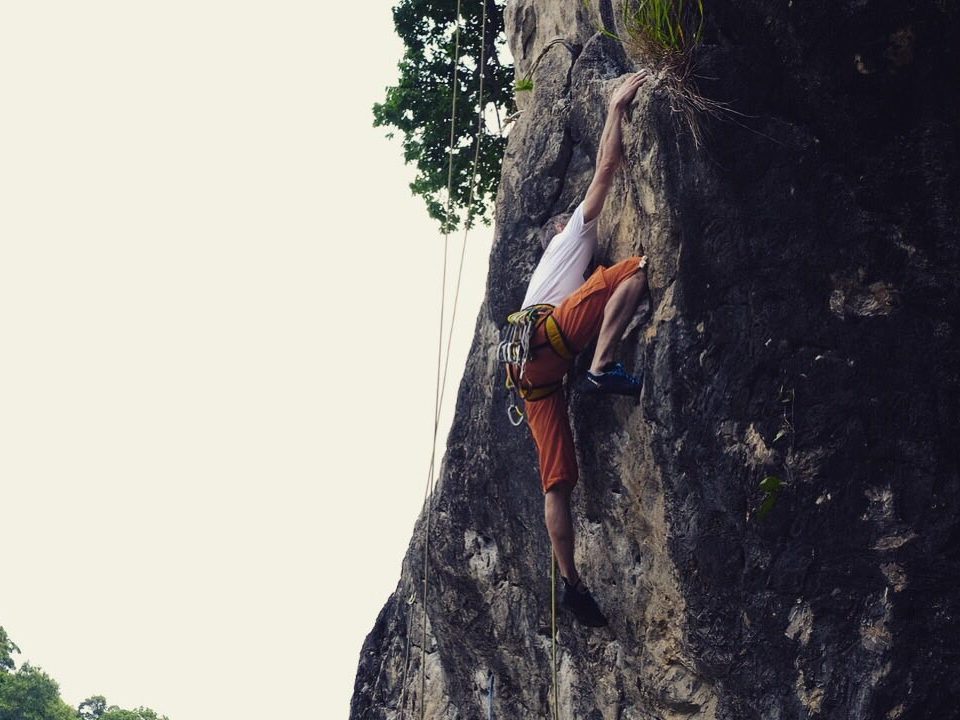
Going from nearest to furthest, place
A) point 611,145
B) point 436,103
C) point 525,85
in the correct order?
point 611,145 < point 525,85 < point 436,103

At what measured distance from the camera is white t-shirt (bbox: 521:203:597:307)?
7.23 metres

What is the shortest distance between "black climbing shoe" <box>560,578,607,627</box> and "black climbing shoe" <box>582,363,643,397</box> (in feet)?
4.52

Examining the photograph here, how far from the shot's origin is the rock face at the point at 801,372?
5.74m

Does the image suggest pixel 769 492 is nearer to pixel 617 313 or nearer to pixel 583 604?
pixel 617 313

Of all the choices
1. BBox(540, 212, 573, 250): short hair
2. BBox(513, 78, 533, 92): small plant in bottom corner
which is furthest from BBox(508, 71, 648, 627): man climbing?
BBox(513, 78, 533, 92): small plant in bottom corner

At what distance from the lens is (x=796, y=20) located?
5.74 meters

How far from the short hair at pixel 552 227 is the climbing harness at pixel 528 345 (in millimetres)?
1026

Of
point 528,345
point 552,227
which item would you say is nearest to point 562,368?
point 528,345

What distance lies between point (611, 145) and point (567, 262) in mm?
920

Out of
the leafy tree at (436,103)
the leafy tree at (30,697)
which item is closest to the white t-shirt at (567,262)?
the leafy tree at (436,103)

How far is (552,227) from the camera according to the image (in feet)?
26.8

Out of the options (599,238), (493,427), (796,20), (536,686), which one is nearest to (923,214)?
(796,20)

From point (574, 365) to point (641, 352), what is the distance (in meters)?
0.88

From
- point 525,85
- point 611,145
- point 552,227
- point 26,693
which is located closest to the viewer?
point 611,145
